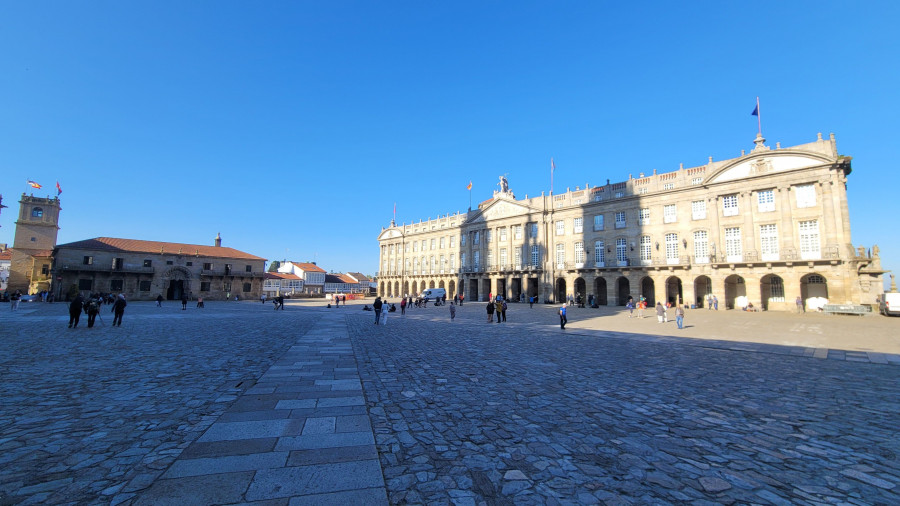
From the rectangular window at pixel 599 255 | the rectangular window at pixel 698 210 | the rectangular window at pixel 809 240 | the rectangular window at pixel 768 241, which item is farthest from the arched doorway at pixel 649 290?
the rectangular window at pixel 809 240

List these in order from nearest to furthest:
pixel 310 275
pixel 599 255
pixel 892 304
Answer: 1. pixel 892 304
2. pixel 599 255
3. pixel 310 275

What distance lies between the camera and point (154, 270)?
169 ft

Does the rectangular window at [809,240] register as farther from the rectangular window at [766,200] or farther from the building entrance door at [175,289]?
the building entrance door at [175,289]

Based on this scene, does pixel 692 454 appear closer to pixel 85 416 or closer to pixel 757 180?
pixel 85 416

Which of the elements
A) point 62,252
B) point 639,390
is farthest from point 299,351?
point 62,252

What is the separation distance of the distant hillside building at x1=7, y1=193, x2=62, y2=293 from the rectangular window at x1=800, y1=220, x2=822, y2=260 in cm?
8827

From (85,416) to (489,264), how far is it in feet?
168

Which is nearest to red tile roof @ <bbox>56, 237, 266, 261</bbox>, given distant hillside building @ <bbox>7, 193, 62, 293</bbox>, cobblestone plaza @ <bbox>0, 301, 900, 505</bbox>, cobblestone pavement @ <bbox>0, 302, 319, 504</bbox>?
distant hillside building @ <bbox>7, 193, 62, 293</bbox>

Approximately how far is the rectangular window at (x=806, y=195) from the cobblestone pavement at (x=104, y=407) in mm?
41866

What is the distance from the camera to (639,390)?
707 centimetres

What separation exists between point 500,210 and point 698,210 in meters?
24.8

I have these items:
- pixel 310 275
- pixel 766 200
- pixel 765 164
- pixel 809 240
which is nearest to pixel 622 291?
pixel 766 200

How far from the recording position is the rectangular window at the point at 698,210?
119ft

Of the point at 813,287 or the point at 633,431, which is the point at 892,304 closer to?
the point at 813,287
